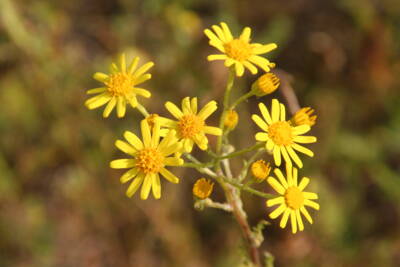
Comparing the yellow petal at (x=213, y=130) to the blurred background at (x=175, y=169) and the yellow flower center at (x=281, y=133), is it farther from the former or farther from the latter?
the blurred background at (x=175, y=169)

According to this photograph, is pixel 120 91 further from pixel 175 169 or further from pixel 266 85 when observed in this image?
pixel 175 169

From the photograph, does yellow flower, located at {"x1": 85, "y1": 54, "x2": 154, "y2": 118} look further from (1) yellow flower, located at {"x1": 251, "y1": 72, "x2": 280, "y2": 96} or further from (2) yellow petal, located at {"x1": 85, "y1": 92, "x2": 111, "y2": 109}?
(1) yellow flower, located at {"x1": 251, "y1": 72, "x2": 280, "y2": 96}

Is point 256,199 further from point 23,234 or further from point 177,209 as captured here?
point 23,234

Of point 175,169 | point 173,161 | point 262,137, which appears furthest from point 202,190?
point 175,169

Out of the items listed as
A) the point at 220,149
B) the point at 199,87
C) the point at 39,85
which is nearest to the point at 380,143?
the point at 199,87

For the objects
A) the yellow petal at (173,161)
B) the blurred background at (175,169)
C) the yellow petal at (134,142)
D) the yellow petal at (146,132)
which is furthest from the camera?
the blurred background at (175,169)

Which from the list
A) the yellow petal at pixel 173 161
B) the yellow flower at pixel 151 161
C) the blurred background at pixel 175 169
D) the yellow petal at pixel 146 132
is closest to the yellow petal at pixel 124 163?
the yellow flower at pixel 151 161
